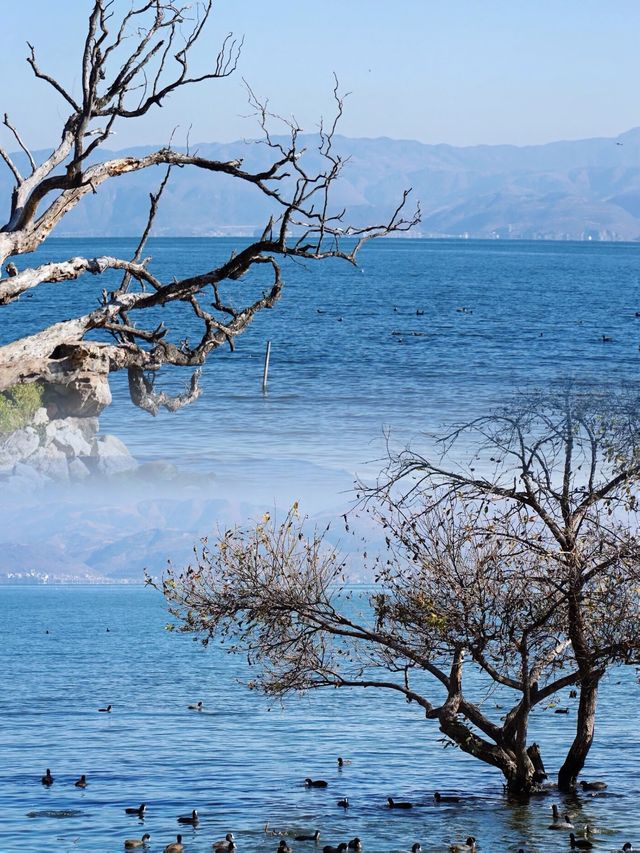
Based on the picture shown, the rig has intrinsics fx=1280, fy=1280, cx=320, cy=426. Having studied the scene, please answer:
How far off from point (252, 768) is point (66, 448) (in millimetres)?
40019

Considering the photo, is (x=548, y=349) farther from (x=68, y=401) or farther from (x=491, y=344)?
(x=68, y=401)

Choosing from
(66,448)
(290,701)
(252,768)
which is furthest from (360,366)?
(252,768)

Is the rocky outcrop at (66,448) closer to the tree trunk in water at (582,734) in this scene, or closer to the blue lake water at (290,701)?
the blue lake water at (290,701)

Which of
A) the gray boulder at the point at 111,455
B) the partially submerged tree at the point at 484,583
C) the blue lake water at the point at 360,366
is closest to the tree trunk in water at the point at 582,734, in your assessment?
the partially submerged tree at the point at 484,583

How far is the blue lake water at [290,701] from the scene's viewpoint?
2772 cm

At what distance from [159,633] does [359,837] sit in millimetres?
84088

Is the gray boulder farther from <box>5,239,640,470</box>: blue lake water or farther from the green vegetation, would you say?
the green vegetation

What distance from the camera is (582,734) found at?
27.1 meters

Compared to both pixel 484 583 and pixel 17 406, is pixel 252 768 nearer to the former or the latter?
pixel 484 583

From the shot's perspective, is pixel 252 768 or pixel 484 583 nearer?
pixel 484 583

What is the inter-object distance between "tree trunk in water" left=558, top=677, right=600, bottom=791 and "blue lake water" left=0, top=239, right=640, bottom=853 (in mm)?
614

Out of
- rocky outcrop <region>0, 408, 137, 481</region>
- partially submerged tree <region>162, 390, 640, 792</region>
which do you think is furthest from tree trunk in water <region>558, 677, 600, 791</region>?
rocky outcrop <region>0, 408, 137, 481</region>

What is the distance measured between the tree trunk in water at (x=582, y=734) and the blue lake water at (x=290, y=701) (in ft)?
2.01

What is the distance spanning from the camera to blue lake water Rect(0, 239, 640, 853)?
90.9 feet
